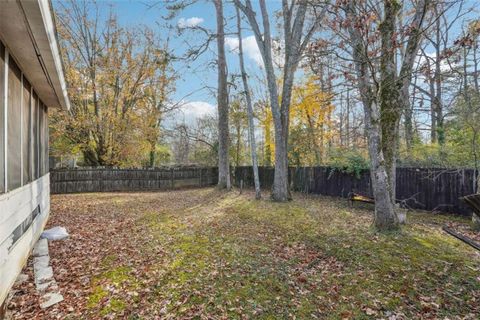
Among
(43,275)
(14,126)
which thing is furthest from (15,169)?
(43,275)

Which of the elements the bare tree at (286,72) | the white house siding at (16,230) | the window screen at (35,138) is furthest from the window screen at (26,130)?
the bare tree at (286,72)

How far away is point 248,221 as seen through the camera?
6.77 m

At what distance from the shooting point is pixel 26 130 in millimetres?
4105

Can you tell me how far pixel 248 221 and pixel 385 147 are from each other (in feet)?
12.1

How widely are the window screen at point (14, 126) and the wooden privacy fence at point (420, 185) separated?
29.6ft

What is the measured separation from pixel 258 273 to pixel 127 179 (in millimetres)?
12825

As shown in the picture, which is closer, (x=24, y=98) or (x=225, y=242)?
(x=24, y=98)

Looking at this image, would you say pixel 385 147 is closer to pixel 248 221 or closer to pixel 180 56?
Result: pixel 248 221

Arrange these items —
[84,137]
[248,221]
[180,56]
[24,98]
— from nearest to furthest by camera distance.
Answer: [24,98] → [248,221] → [180,56] → [84,137]

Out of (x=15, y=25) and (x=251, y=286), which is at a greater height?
(x=15, y=25)

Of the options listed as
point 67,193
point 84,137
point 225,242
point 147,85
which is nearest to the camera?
point 225,242

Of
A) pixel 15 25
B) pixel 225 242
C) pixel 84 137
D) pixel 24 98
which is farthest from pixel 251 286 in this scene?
pixel 84 137

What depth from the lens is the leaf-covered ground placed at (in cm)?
289

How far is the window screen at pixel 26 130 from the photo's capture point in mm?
3940
